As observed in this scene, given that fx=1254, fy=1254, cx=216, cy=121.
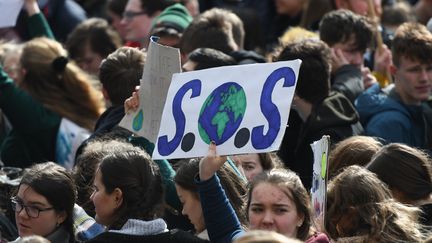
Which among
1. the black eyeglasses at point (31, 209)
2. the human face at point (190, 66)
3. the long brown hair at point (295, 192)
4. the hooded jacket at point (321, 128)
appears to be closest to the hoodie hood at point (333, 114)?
the hooded jacket at point (321, 128)

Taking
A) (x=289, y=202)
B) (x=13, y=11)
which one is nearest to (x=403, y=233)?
(x=289, y=202)

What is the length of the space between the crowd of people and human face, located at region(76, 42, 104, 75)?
13mm

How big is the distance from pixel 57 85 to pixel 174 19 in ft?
4.24

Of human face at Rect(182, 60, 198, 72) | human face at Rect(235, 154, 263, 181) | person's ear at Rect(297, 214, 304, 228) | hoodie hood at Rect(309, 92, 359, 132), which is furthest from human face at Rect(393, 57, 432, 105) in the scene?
person's ear at Rect(297, 214, 304, 228)

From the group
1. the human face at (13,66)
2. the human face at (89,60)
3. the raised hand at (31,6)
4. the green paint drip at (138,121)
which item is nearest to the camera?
the green paint drip at (138,121)

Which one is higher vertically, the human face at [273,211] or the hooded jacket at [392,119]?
the human face at [273,211]

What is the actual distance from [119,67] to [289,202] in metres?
2.21

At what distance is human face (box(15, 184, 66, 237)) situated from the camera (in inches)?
244

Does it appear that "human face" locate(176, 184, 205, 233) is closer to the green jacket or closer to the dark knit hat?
the green jacket

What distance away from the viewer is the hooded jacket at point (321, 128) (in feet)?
25.0

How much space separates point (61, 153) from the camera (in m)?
8.68

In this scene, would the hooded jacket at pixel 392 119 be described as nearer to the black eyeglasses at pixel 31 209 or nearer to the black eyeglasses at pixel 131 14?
the black eyeglasses at pixel 31 209

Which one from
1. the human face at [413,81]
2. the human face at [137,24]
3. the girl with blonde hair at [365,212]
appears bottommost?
the human face at [137,24]

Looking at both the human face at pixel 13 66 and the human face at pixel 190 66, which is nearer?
the human face at pixel 190 66
